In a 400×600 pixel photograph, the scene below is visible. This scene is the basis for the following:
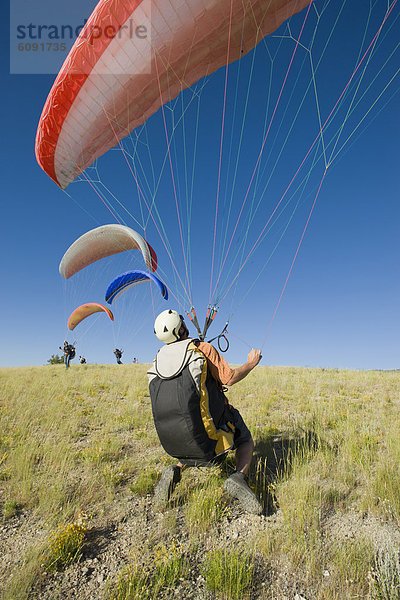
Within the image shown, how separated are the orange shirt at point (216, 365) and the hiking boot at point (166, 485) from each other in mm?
1070

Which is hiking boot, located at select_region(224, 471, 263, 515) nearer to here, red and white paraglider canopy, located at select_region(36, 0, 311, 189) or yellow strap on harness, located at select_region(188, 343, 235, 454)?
yellow strap on harness, located at select_region(188, 343, 235, 454)

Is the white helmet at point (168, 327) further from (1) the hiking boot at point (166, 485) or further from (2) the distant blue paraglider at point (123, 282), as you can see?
(2) the distant blue paraglider at point (123, 282)

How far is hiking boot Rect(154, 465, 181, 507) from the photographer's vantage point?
2936mm

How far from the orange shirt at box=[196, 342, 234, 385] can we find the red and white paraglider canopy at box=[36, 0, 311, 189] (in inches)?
199

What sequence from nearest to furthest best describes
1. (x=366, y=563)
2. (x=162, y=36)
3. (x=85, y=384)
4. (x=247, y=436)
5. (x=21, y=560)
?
(x=366, y=563) < (x=21, y=560) < (x=247, y=436) < (x=162, y=36) < (x=85, y=384)

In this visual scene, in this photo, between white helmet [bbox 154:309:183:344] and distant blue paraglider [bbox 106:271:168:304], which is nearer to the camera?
white helmet [bbox 154:309:183:344]

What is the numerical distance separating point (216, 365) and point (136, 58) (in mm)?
6777

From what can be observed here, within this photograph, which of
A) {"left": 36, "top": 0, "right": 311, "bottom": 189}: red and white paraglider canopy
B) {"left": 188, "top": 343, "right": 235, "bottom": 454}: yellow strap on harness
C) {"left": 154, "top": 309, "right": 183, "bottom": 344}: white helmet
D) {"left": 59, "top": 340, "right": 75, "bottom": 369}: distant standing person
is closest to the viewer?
{"left": 188, "top": 343, "right": 235, "bottom": 454}: yellow strap on harness

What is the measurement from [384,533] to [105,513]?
2424 millimetres

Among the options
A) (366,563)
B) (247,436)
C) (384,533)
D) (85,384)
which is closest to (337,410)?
(247,436)

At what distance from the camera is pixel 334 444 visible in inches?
163

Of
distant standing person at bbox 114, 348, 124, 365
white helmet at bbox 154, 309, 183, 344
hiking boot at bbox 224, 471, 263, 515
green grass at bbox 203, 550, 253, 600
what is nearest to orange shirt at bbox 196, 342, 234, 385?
white helmet at bbox 154, 309, 183, 344

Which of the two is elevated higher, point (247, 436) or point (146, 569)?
point (247, 436)

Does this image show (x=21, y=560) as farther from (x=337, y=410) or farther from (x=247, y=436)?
(x=337, y=410)
